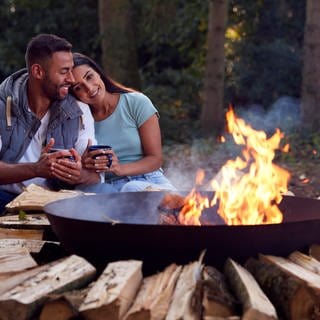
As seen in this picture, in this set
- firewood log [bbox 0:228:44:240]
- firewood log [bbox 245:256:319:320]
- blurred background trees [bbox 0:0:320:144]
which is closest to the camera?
firewood log [bbox 245:256:319:320]

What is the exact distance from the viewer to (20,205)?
450cm

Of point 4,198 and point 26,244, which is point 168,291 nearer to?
point 26,244

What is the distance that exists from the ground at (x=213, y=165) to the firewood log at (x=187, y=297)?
5103mm

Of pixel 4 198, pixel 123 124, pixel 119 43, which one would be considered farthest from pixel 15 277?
pixel 119 43

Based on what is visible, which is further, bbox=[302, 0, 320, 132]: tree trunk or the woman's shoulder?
bbox=[302, 0, 320, 132]: tree trunk

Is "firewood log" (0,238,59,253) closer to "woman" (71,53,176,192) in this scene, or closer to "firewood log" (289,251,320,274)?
"woman" (71,53,176,192)

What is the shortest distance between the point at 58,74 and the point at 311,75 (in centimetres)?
669

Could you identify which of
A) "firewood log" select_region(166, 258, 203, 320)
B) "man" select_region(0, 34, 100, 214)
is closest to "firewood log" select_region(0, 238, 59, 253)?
"man" select_region(0, 34, 100, 214)

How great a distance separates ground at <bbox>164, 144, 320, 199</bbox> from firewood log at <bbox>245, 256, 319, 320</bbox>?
5041 mm

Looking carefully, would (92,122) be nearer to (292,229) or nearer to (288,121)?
(292,229)

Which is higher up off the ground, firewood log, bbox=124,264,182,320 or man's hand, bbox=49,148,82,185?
man's hand, bbox=49,148,82,185

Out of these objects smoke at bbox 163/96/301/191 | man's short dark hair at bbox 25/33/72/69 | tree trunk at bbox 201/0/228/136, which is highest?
man's short dark hair at bbox 25/33/72/69

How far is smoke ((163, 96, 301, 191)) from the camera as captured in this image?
33.5 feet

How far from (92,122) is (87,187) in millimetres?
419
